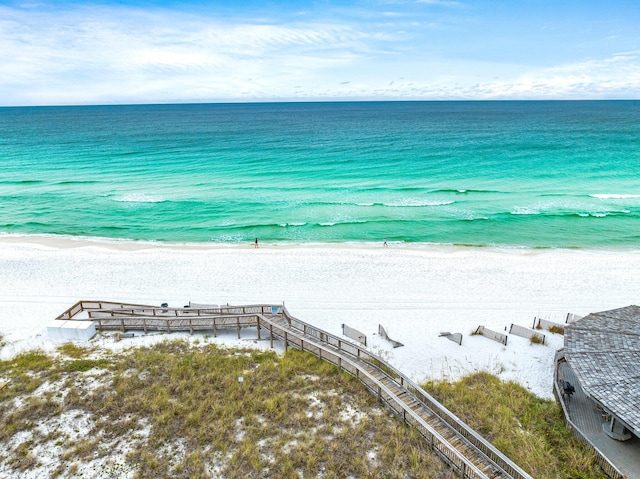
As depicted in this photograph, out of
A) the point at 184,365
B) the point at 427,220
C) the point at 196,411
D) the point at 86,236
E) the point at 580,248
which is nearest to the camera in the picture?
the point at 196,411

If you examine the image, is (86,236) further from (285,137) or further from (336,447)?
(285,137)

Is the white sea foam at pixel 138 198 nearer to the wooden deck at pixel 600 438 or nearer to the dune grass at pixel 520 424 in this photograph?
the dune grass at pixel 520 424

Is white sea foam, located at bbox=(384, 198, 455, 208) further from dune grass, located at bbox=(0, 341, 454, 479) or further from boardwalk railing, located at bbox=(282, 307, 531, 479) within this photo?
dune grass, located at bbox=(0, 341, 454, 479)

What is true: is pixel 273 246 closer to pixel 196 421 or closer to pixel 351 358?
pixel 351 358

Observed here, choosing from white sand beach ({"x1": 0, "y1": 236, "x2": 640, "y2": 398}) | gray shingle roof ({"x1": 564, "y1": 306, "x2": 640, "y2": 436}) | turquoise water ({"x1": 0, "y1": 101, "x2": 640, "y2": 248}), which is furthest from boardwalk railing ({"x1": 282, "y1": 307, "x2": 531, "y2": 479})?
turquoise water ({"x1": 0, "y1": 101, "x2": 640, "y2": 248})

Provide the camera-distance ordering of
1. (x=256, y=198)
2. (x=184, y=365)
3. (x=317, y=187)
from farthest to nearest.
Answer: (x=317, y=187) < (x=256, y=198) < (x=184, y=365)

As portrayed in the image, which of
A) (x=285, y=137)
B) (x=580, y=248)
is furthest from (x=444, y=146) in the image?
(x=580, y=248)

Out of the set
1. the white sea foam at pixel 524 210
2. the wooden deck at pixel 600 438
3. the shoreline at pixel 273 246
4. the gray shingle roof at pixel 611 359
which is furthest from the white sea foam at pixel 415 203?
the wooden deck at pixel 600 438

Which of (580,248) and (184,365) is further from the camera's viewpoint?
(580,248)

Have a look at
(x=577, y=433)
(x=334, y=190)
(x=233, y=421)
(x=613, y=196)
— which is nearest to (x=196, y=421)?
(x=233, y=421)
